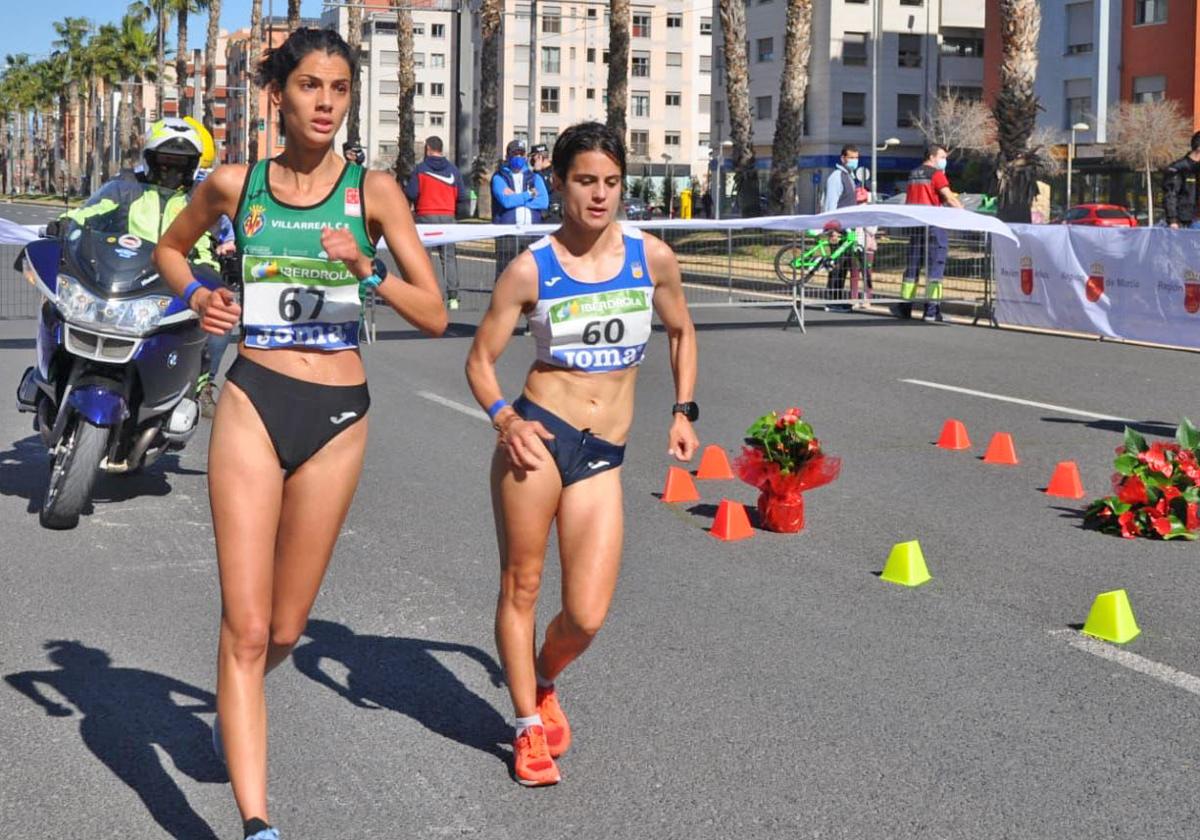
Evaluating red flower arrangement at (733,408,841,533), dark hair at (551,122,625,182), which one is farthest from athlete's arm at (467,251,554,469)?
red flower arrangement at (733,408,841,533)

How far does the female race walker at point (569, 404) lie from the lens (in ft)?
15.9

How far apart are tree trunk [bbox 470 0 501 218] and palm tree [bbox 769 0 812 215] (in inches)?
290

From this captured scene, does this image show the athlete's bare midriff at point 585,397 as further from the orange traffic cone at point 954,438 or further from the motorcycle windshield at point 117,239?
the orange traffic cone at point 954,438

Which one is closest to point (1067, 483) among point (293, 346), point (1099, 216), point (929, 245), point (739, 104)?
point (293, 346)

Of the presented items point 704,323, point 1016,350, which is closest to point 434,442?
point 1016,350

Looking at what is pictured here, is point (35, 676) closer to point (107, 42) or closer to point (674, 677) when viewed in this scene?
point (674, 677)

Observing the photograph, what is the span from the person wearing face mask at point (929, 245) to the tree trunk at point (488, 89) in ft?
67.3

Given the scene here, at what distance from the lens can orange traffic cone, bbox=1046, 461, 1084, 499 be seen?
9484 millimetres

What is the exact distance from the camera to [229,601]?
4266 mm

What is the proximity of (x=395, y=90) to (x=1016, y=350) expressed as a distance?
437 feet

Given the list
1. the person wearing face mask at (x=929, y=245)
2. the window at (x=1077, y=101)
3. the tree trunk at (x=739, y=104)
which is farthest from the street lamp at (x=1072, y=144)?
the person wearing face mask at (x=929, y=245)

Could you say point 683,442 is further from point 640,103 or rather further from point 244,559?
point 640,103

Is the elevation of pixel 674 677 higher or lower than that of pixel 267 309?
lower

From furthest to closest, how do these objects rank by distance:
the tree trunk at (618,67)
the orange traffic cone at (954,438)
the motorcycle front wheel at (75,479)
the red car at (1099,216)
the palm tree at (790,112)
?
the red car at (1099,216)
the tree trunk at (618,67)
the palm tree at (790,112)
the orange traffic cone at (954,438)
the motorcycle front wheel at (75,479)
